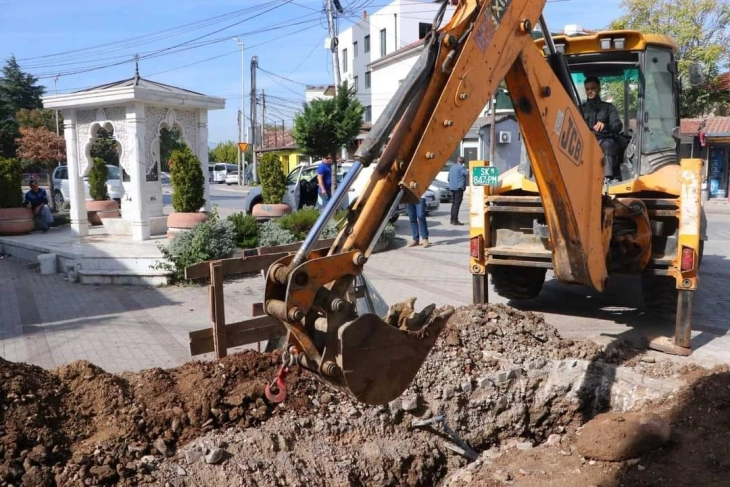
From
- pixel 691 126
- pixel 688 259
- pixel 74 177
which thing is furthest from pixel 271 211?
pixel 691 126

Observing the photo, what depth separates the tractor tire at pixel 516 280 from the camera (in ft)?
26.0

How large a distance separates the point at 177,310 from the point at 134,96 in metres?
5.73

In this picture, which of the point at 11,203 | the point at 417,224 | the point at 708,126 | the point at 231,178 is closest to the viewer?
the point at 417,224

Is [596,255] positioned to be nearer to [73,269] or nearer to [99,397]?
[99,397]

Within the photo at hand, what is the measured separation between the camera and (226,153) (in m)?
67.1

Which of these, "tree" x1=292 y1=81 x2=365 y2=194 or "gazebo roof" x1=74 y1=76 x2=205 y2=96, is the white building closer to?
"tree" x1=292 y1=81 x2=365 y2=194

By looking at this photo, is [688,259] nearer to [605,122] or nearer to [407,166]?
[605,122]

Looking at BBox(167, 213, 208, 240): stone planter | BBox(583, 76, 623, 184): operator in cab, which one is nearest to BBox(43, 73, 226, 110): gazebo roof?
BBox(167, 213, 208, 240): stone planter

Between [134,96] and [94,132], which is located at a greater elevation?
[134,96]

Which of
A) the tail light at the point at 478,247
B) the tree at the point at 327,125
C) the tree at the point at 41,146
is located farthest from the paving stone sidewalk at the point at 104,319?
the tree at the point at 41,146

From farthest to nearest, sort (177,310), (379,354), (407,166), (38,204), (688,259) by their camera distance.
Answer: (38,204) < (177,310) < (688,259) < (407,166) < (379,354)

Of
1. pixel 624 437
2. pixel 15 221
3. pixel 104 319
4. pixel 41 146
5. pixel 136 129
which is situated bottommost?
pixel 624 437

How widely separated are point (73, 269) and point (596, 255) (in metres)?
8.30

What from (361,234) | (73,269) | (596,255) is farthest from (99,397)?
(73,269)
